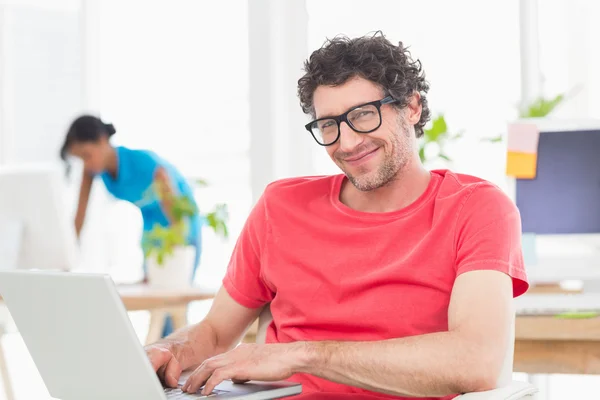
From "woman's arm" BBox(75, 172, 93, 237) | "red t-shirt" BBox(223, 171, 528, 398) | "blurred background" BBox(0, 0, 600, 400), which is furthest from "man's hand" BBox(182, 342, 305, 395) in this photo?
"woman's arm" BBox(75, 172, 93, 237)

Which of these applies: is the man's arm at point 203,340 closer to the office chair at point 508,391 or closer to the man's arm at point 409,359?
the man's arm at point 409,359

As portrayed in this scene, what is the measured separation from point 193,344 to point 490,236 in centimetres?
66

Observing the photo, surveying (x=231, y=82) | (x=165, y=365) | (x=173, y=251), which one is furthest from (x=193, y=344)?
(x=231, y=82)

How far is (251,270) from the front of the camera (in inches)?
69.5

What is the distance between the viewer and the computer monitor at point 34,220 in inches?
115

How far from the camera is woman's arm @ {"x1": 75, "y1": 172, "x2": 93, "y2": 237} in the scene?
395 cm

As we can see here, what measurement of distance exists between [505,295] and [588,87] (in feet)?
8.77

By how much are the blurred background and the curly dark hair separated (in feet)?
5.18

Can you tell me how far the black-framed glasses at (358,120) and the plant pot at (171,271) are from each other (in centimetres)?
161

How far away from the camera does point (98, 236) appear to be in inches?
220

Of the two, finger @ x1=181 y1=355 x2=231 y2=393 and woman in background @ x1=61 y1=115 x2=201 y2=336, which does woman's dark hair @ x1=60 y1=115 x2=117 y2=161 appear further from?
finger @ x1=181 y1=355 x2=231 y2=393

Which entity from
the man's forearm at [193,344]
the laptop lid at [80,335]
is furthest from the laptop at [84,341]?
the man's forearm at [193,344]

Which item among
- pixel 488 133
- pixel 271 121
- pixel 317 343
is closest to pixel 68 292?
pixel 317 343

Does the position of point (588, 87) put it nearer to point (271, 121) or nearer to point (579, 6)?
point (579, 6)
